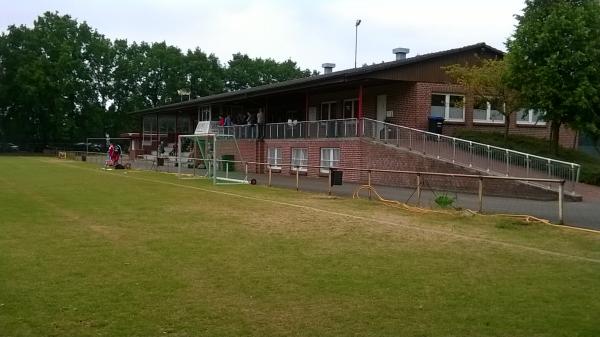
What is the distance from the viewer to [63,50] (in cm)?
8450

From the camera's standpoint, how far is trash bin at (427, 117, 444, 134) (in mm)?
30269

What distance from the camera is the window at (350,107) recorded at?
35453mm

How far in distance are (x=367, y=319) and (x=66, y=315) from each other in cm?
287

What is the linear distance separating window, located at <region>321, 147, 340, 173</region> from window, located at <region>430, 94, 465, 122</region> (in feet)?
16.8

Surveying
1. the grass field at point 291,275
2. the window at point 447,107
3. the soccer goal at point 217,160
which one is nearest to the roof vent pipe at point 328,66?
the soccer goal at point 217,160

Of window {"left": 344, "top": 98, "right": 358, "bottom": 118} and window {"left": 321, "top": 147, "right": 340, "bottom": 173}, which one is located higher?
window {"left": 344, "top": 98, "right": 358, "bottom": 118}

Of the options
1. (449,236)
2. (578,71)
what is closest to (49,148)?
(578,71)

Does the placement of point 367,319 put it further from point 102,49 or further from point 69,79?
point 102,49

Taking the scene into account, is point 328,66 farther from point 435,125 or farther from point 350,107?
point 435,125

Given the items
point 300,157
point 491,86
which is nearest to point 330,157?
point 300,157

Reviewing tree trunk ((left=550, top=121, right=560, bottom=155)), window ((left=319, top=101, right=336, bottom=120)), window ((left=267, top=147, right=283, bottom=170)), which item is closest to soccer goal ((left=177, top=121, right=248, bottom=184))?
window ((left=267, top=147, right=283, bottom=170))

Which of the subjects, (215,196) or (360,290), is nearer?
(360,290)

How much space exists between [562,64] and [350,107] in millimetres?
14433

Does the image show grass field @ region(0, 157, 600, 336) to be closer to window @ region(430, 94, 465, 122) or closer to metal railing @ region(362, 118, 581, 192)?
metal railing @ region(362, 118, 581, 192)
